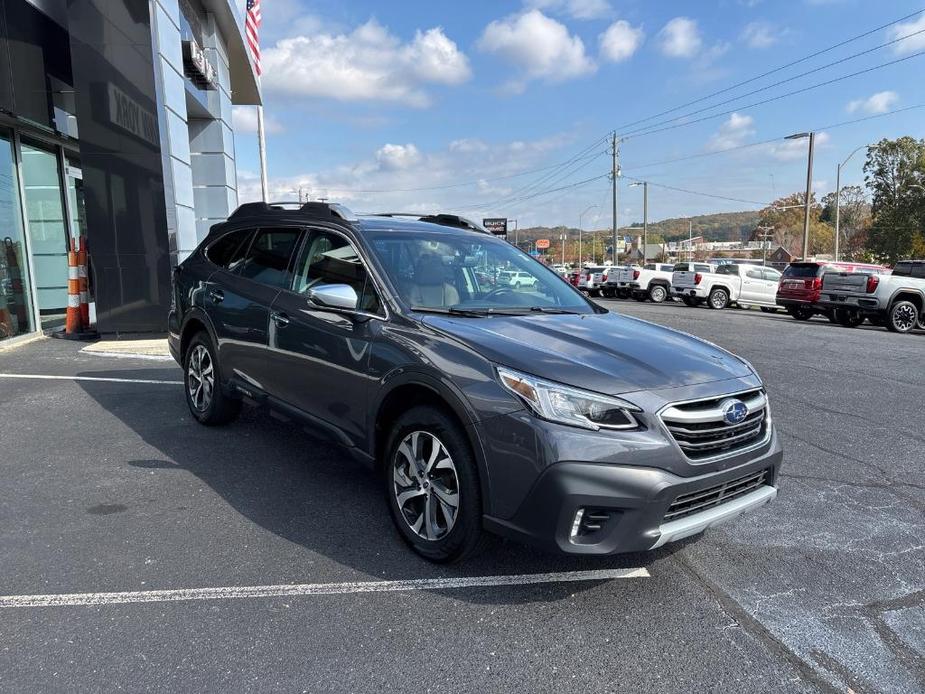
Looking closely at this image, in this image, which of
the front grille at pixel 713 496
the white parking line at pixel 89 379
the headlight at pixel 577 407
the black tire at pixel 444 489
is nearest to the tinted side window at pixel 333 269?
the black tire at pixel 444 489

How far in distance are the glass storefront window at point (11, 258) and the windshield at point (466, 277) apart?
29.1 ft

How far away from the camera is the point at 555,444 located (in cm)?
267

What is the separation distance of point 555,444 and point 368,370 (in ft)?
4.19

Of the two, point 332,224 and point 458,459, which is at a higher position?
point 332,224

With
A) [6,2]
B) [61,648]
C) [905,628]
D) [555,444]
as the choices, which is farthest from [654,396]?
[6,2]

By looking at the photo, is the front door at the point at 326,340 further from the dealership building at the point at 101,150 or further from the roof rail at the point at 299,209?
the dealership building at the point at 101,150

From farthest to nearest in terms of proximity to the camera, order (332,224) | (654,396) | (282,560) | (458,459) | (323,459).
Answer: (323,459) → (332,224) → (282,560) → (458,459) → (654,396)

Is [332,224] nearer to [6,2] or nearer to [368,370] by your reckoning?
[368,370]

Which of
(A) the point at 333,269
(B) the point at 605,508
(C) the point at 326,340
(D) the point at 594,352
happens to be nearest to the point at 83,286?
(A) the point at 333,269

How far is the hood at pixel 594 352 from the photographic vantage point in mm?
2863

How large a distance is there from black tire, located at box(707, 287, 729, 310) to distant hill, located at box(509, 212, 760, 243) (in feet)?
328

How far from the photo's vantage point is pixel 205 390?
5527 mm

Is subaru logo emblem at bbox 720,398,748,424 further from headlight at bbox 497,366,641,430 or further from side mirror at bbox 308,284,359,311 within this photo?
side mirror at bbox 308,284,359,311

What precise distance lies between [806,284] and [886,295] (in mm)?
2731
